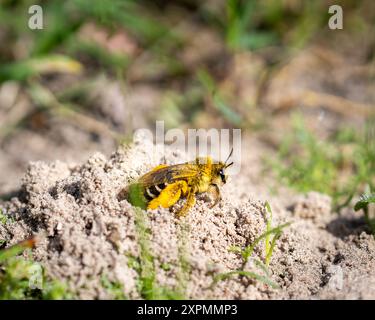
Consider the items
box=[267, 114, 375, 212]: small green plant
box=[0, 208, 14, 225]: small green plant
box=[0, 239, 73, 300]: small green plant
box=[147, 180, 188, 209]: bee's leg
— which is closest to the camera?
box=[0, 239, 73, 300]: small green plant

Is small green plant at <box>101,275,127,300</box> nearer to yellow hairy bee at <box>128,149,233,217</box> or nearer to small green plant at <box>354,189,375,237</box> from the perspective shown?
yellow hairy bee at <box>128,149,233,217</box>

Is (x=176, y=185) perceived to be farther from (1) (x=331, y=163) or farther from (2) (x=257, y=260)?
(1) (x=331, y=163)

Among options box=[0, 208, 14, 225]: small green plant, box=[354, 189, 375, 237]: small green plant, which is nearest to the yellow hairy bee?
box=[0, 208, 14, 225]: small green plant

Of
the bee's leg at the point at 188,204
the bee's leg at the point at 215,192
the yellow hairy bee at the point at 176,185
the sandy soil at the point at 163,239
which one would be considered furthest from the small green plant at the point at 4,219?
the bee's leg at the point at 215,192

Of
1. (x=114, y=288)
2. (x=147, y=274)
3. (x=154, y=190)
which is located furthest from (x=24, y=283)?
(x=154, y=190)

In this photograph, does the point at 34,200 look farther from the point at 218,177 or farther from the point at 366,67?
the point at 366,67
